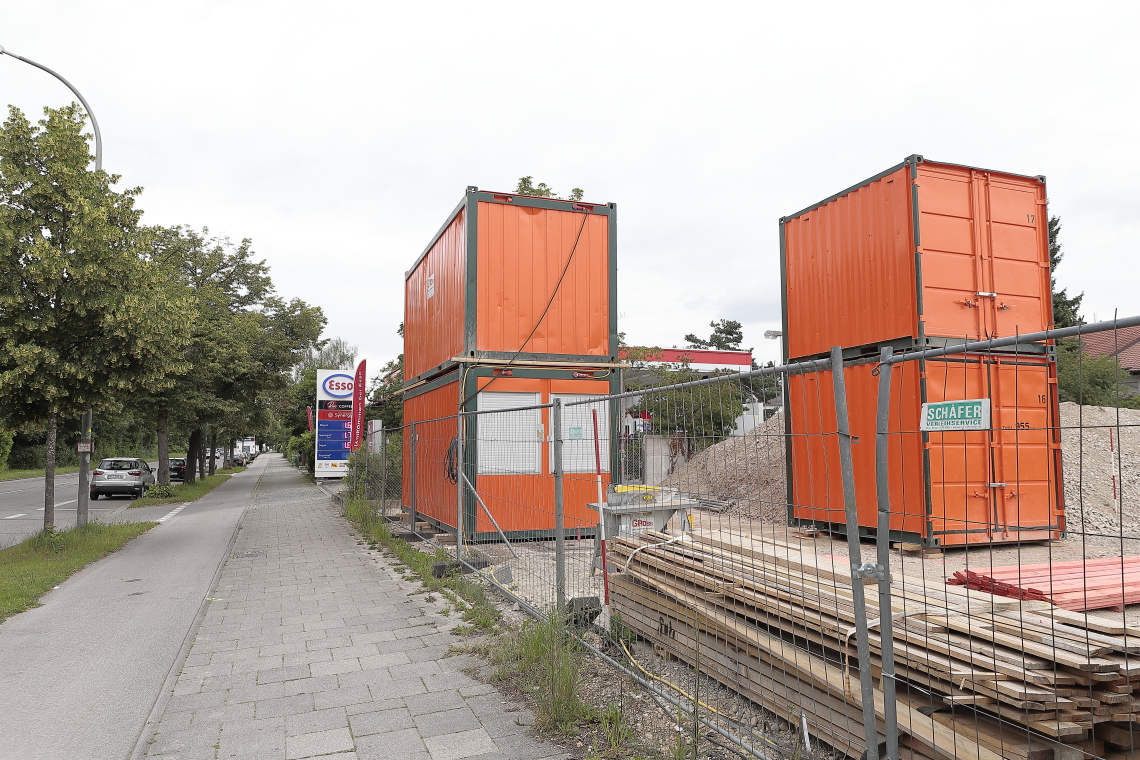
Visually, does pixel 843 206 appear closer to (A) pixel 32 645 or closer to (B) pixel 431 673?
(B) pixel 431 673

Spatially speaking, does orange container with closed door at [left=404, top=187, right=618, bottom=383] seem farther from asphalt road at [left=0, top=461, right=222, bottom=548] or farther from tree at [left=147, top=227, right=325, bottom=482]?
tree at [left=147, top=227, right=325, bottom=482]

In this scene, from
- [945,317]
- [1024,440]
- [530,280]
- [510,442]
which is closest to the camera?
[1024,440]

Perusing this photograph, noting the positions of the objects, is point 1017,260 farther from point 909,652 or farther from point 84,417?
point 84,417

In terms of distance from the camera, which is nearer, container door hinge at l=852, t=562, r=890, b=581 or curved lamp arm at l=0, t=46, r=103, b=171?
container door hinge at l=852, t=562, r=890, b=581

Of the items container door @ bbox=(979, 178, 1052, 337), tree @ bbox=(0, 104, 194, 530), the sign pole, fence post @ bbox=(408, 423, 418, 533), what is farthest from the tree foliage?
container door @ bbox=(979, 178, 1052, 337)

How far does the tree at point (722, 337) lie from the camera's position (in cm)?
6694

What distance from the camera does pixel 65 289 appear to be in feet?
34.6

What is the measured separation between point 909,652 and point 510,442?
19.2 feet

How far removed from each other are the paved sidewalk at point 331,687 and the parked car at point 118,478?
59.7 ft

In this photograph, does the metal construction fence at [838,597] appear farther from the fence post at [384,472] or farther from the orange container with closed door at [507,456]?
the fence post at [384,472]

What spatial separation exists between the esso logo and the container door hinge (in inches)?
1190

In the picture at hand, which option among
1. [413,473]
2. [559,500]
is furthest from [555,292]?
[559,500]

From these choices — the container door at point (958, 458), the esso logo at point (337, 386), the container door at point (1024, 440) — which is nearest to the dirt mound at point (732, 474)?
the container door at point (958, 458)

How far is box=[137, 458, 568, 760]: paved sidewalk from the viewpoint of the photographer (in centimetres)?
387
